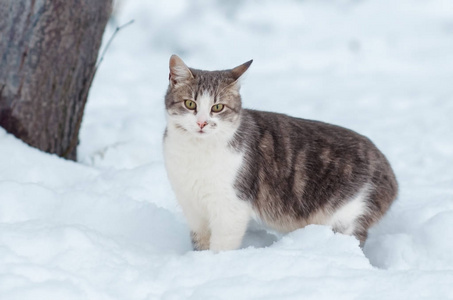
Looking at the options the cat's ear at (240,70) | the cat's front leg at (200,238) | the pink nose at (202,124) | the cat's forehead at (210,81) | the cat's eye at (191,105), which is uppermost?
the cat's ear at (240,70)

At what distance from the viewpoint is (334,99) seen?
679 cm

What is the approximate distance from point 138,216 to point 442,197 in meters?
1.93

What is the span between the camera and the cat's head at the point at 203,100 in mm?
2811

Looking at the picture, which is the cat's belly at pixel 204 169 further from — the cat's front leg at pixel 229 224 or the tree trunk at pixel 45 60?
the tree trunk at pixel 45 60

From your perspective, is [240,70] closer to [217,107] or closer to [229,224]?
[217,107]

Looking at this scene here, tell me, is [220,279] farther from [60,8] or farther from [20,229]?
[60,8]

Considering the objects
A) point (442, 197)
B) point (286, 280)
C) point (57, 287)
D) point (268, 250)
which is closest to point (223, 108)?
point (268, 250)

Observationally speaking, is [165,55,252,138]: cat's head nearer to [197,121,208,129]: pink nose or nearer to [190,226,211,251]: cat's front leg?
[197,121,208,129]: pink nose

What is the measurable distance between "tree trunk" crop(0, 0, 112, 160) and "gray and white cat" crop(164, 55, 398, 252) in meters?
1.23

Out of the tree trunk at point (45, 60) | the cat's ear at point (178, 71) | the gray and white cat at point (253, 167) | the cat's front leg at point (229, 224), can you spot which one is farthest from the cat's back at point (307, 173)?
the tree trunk at point (45, 60)

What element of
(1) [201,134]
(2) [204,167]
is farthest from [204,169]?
(1) [201,134]

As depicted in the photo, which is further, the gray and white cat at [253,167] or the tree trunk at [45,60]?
the tree trunk at [45,60]

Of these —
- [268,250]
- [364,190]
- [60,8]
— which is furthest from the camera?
[60,8]

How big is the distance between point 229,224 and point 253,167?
0.30m
